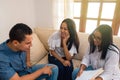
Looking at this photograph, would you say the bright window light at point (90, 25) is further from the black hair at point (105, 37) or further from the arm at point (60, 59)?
the black hair at point (105, 37)

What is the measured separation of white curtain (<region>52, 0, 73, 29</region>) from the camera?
2.51 metres

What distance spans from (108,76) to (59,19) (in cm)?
153

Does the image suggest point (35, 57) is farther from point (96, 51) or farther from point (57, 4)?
point (57, 4)

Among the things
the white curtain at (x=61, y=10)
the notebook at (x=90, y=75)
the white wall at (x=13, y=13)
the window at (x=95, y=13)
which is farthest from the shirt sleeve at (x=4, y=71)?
the window at (x=95, y=13)

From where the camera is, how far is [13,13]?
2273mm

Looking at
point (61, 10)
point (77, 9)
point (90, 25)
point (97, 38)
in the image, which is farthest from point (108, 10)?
point (97, 38)

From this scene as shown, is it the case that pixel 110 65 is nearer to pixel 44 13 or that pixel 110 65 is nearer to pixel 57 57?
pixel 57 57

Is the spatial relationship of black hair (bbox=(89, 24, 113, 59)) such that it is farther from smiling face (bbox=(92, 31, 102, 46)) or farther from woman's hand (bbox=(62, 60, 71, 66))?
woman's hand (bbox=(62, 60, 71, 66))

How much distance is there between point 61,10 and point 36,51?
0.97m

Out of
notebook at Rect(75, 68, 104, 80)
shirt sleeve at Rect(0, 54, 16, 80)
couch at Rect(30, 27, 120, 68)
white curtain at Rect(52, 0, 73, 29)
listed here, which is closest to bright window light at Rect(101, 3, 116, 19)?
white curtain at Rect(52, 0, 73, 29)

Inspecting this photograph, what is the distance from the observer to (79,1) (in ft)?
8.76

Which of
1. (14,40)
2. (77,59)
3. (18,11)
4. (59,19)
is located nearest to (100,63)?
(77,59)

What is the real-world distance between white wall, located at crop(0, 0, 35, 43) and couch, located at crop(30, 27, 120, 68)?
0.42 m

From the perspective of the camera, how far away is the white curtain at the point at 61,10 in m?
2.51
